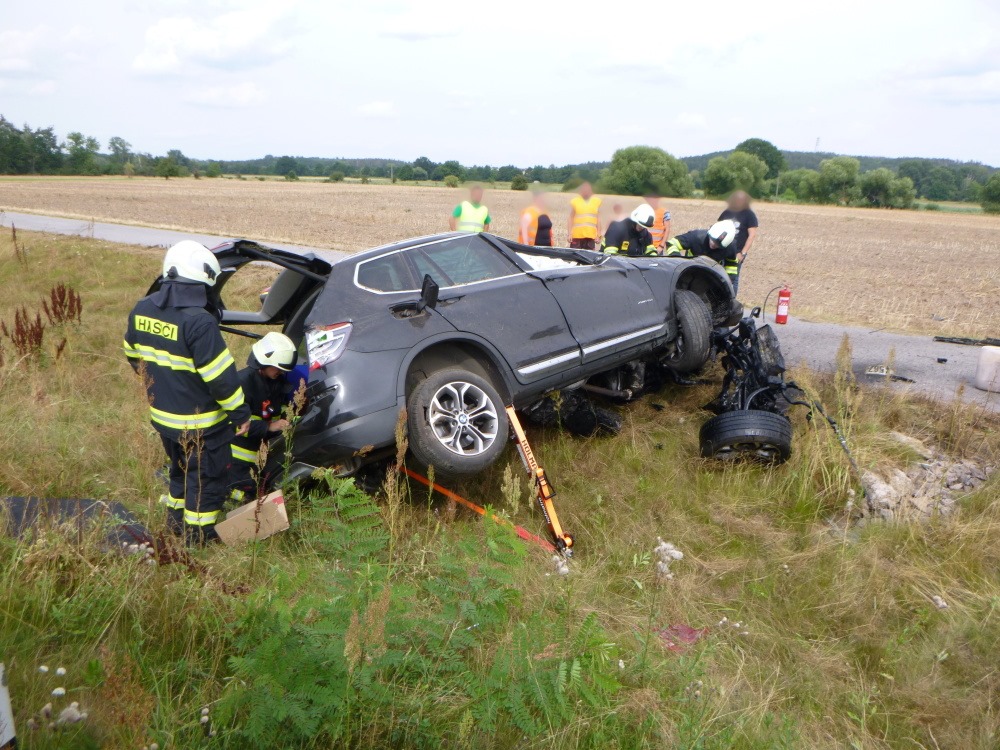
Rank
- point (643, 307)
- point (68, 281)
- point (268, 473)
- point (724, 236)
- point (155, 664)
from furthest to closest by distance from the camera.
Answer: point (68, 281)
point (724, 236)
point (643, 307)
point (268, 473)
point (155, 664)

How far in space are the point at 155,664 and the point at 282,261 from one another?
2.74m

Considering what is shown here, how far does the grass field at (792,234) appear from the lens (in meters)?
12.9

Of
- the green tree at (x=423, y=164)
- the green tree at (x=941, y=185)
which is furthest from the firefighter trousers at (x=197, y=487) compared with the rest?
the green tree at (x=941, y=185)

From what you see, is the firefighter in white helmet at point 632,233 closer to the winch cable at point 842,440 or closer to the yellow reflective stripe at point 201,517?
the winch cable at point 842,440

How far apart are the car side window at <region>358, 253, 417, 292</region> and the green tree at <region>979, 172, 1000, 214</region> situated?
61863 mm

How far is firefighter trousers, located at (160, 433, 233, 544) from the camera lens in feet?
14.0

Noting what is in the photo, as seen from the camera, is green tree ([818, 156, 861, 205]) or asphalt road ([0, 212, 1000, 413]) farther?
green tree ([818, 156, 861, 205])

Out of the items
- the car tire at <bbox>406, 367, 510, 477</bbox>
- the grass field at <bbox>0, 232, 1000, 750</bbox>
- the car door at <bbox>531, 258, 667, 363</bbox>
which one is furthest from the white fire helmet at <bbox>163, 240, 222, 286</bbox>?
the car door at <bbox>531, 258, 667, 363</bbox>

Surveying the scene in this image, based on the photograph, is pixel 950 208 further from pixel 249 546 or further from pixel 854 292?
pixel 249 546

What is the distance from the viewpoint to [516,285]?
17.9 ft

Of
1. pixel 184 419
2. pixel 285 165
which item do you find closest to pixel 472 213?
pixel 184 419

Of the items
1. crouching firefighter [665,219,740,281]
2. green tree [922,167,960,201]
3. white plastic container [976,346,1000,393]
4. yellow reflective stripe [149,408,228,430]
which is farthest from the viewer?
green tree [922,167,960,201]

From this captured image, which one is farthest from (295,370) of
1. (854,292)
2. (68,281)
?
(854,292)

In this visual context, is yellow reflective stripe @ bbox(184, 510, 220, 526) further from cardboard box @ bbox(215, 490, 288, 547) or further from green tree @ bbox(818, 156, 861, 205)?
green tree @ bbox(818, 156, 861, 205)
